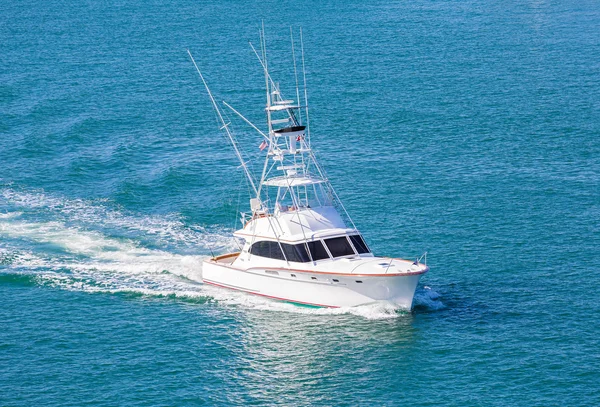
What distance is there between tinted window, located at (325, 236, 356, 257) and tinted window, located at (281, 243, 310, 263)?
5.02 feet

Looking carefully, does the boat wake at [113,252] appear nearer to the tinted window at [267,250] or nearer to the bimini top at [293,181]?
the tinted window at [267,250]

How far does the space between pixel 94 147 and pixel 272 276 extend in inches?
1602

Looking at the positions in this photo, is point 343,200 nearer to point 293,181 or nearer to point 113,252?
point 293,181

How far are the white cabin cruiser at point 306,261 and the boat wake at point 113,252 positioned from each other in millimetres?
811

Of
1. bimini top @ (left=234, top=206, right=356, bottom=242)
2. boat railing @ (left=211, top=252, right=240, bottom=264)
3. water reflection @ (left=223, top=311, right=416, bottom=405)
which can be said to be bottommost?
water reflection @ (left=223, top=311, right=416, bottom=405)

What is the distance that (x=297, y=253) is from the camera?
214 feet

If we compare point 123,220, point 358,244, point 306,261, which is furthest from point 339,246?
point 123,220

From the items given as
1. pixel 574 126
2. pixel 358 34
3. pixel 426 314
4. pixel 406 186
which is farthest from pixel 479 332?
pixel 358 34

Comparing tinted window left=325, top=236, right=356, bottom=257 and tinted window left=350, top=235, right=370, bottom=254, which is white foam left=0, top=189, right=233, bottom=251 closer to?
tinted window left=325, top=236, right=356, bottom=257

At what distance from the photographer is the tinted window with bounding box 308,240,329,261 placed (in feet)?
214

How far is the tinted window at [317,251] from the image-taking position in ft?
214

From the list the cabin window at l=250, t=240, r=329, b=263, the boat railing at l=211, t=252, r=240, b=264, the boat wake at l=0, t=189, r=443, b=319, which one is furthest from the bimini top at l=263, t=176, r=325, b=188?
the boat wake at l=0, t=189, r=443, b=319

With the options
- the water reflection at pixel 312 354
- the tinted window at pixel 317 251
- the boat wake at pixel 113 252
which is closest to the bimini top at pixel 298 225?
the tinted window at pixel 317 251

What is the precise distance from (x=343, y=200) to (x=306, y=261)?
68.2 feet
